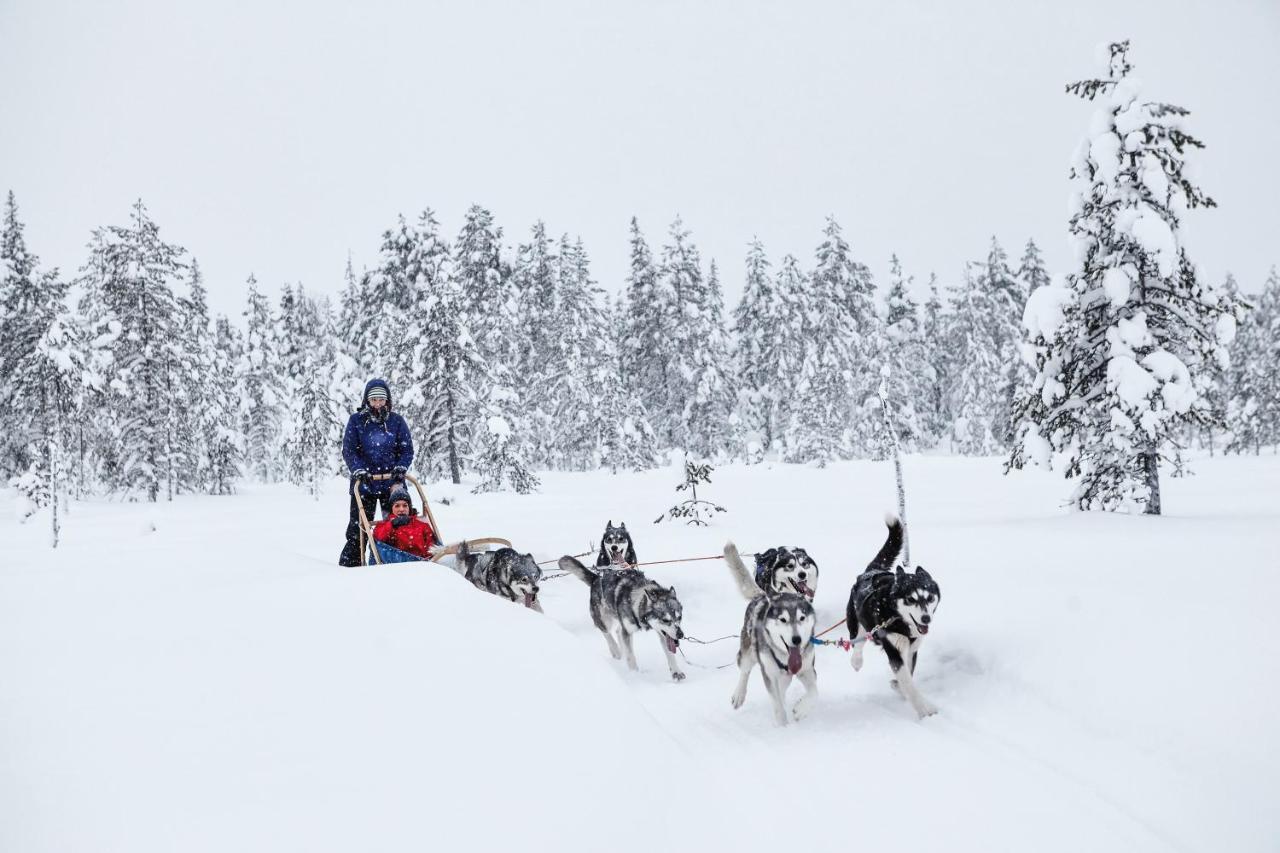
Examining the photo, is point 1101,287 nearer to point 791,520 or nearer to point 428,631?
point 791,520

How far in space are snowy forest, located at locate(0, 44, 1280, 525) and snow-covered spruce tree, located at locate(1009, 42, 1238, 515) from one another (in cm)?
4

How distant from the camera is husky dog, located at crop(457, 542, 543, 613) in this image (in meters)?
7.81

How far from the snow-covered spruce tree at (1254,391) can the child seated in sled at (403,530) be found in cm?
4042

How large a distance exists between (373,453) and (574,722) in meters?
5.87

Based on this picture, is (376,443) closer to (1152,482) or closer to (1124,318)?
(1124,318)

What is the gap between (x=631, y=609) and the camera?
7316mm

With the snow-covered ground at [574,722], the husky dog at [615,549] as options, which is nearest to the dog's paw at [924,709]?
the snow-covered ground at [574,722]

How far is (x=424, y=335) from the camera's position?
24.5 meters

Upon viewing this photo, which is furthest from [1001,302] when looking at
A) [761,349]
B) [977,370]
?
[761,349]

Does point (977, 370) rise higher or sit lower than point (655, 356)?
lower

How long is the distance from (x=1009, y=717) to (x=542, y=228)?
3454 cm

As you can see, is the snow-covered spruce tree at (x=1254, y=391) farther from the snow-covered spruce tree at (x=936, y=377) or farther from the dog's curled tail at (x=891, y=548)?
the dog's curled tail at (x=891, y=548)

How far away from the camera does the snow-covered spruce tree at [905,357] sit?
3447 centimetres

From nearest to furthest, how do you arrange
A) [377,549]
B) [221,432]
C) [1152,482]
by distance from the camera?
[377,549], [1152,482], [221,432]
